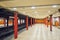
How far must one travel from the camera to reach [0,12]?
12.6 metres

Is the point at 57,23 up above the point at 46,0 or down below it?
below

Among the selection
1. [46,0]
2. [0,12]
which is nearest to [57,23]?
[0,12]

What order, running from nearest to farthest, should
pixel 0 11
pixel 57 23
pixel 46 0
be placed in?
pixel 46 0, pixel 0 11, pixel 57 23

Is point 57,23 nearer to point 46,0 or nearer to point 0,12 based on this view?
point 0,12

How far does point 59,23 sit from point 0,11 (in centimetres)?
2961

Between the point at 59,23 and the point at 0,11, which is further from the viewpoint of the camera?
the point at 59,23

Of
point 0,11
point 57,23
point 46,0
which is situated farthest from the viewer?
point 57,23

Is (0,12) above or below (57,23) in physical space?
above

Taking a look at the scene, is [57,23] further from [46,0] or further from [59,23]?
[46,0]

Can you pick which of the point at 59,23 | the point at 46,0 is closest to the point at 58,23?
the point at 59,23

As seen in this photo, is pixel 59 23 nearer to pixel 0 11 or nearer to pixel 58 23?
pixel 58 23

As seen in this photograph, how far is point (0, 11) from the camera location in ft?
41.1

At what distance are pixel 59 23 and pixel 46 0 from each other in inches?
1314

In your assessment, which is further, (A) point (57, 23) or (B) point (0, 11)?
(A) point (57, 23)
